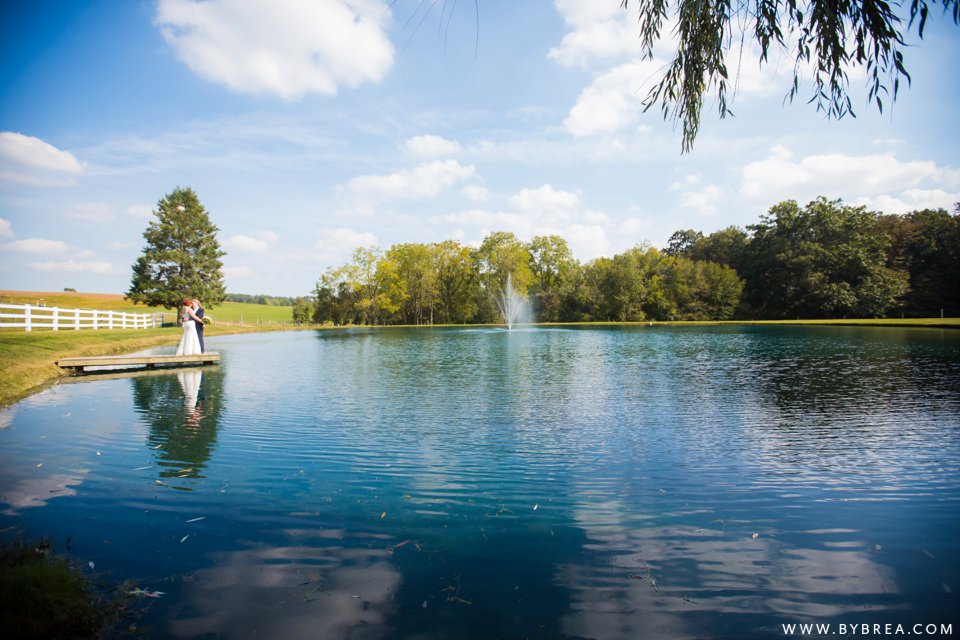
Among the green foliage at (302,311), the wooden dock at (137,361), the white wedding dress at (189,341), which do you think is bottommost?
the wooden dock at (137,361)

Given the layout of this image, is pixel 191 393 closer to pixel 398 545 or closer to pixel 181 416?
pixel 181 416

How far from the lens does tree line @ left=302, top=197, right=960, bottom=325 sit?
6294 centimetres

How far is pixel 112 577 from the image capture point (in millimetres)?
3871

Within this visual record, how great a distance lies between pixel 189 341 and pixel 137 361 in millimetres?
2226

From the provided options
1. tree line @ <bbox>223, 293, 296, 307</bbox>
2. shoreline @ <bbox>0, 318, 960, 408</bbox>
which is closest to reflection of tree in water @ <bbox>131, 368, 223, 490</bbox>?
shoreline @ <bbox>0, 318, 960, 408</bbox>

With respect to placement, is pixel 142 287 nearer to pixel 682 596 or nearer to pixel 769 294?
pixel 682 596

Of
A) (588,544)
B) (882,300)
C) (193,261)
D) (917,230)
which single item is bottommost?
(588,544)

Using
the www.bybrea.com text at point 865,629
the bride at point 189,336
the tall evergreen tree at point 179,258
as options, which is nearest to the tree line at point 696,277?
the tall evergreen tree at point 179,258

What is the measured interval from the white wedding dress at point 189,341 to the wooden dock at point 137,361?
1.21 ft

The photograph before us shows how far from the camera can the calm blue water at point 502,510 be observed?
11.6 ft

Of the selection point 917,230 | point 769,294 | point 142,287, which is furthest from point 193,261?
point 917,230

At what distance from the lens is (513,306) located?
262 ft

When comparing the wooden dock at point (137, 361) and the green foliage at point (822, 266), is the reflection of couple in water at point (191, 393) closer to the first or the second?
the wooden dock at point (137, 361)

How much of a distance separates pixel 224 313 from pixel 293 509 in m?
99.7
